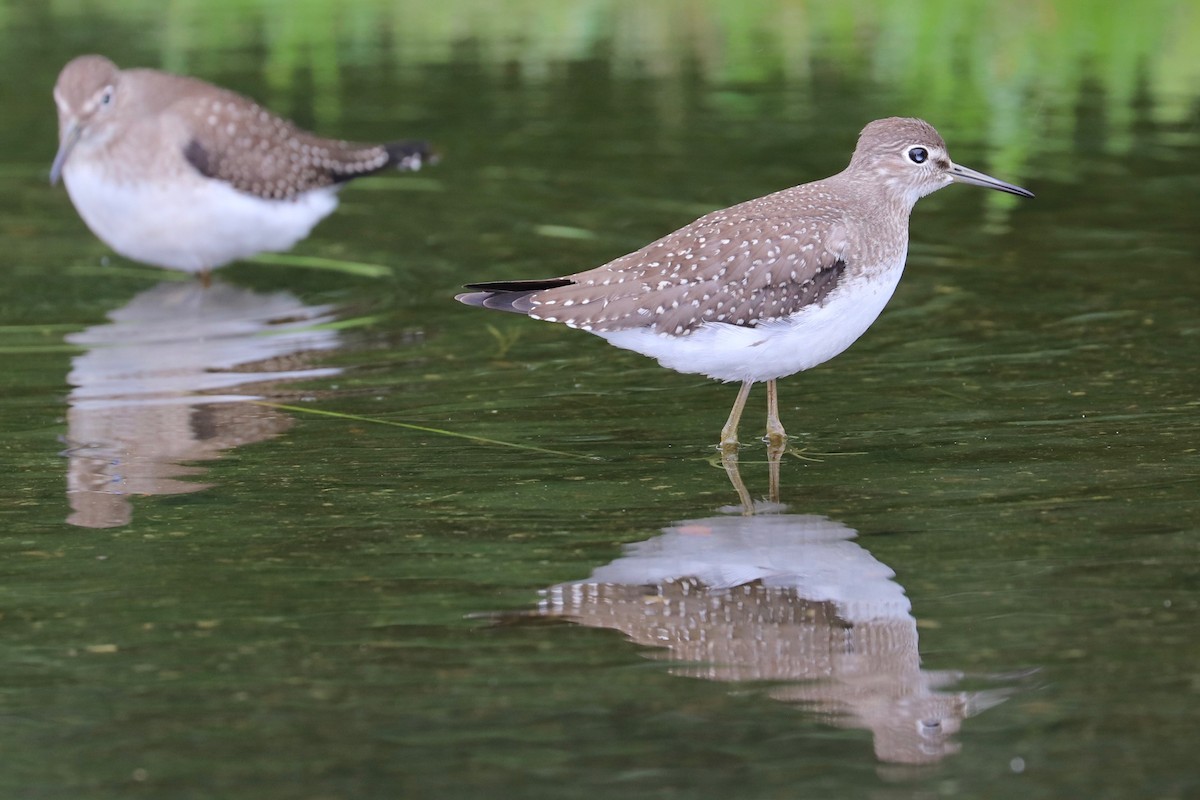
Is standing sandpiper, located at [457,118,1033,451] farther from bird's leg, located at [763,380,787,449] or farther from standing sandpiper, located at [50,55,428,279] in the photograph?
standing sandpiper, located at [50,55,428,279]

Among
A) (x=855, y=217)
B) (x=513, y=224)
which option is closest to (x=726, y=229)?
(x=855, y=217)

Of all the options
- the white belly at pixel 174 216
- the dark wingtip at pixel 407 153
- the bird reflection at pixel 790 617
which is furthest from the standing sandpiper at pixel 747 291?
the dark wingtip at pixel 407 153

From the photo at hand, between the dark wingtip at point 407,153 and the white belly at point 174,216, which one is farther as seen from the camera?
the dark wingtip at point 407,153

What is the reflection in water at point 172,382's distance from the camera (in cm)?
787

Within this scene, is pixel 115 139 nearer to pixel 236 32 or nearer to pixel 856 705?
pixel 856 705

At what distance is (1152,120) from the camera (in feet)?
51.5

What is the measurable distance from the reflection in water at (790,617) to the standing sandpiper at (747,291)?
38.9 inches

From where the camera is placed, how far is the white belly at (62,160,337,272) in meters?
11.7

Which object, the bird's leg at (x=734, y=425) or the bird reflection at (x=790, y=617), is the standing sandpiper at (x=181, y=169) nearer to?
the bird's leg at (x=734, y=425)

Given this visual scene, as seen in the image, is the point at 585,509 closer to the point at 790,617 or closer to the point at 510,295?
the point at 510,295

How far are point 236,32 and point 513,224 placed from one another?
1039cm

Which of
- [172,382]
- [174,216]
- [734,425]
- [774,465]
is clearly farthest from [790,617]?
[174,216]

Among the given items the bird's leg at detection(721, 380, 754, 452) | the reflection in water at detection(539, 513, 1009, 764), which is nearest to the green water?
the reflection in water at detection(539, 513, 1009, 764)

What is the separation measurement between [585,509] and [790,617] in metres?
1.43
